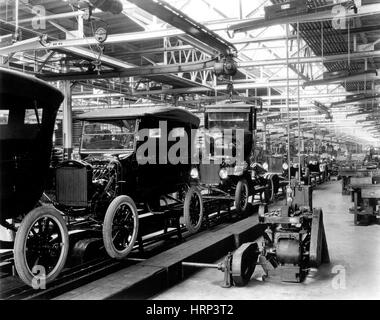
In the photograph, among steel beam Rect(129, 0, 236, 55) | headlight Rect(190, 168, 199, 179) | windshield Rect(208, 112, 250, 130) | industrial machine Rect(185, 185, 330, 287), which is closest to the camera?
industrial machine Rect(185, 185, 330, 287)

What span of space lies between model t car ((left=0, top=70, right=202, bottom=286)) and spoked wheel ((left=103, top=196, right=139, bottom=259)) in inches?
0.5

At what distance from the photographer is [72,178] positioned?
17.5 ft

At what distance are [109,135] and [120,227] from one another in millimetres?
1711

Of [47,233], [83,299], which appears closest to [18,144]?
[47,233]

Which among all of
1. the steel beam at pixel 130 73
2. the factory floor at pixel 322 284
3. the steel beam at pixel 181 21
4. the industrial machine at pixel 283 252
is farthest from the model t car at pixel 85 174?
the steel beam at pixel 130 73

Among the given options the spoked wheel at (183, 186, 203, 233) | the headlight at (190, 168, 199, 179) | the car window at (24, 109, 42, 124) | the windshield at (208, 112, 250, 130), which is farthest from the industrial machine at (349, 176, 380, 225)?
the car window at (24, 109, 42, 124)

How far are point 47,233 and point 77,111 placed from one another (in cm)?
1977

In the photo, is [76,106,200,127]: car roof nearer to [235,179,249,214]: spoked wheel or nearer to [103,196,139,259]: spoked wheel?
[103,196,139,259]: spoked wheel

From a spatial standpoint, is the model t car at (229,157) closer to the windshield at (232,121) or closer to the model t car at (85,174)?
the windshield at (232,121)

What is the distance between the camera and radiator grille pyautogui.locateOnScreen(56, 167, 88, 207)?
529cm

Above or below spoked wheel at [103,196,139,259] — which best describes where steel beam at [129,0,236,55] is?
above

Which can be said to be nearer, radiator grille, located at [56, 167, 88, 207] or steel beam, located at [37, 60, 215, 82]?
radiator grille, located at [56, 167, 88, 207]

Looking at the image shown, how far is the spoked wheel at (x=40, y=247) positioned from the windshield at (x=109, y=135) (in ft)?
6.50

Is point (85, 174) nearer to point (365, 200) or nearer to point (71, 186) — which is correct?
point (71, 186)
